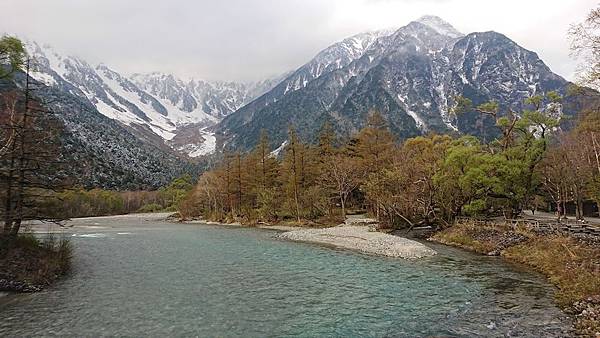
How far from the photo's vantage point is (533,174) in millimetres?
38000

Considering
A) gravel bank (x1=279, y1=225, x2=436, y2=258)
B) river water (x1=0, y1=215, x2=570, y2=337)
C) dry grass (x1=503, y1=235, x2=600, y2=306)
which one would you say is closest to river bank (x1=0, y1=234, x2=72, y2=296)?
river water (x1=0, y1=215, x2=570, y2=337)

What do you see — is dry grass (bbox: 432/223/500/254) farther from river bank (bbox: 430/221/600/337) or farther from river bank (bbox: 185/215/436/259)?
river bank (bbox: 185/215/436/259)

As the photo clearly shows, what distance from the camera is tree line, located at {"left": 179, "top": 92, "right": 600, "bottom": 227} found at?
36938 millimetres

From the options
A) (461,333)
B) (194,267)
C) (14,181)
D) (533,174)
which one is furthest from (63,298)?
(533,174)

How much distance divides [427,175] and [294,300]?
29369 mm

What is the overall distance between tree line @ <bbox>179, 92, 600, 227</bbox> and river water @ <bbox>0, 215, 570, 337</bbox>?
13.3 m

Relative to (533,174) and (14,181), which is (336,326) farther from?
(533,174)

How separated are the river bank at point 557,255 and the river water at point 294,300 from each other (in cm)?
73

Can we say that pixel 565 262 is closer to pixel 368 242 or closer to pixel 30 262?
pixel 368 242

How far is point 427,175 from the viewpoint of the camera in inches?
1671

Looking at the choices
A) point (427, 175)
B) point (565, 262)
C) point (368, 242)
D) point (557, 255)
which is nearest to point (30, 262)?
point (368, 242)

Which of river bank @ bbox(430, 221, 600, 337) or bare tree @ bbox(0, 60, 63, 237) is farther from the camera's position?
bare tree @ bbox(0, 60, 63, 237)

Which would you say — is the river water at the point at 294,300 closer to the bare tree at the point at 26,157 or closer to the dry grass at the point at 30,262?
the dry grass at the point at 30,262

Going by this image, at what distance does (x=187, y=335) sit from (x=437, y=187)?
3373cm
